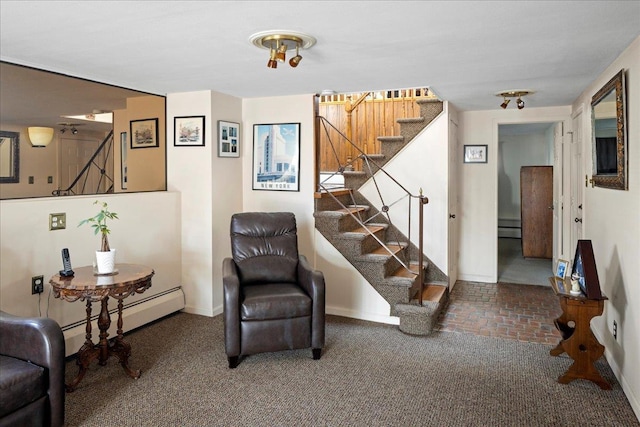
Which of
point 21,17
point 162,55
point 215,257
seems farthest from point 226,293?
point 21,17

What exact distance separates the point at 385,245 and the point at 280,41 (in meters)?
2.65

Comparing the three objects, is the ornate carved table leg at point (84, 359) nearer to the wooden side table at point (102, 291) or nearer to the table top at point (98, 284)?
the wooden side table at point (102, 291)

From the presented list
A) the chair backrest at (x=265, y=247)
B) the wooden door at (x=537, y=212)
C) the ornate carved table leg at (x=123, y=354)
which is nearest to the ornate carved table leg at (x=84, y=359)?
the ornate carved table leg at (x=123, y=354)

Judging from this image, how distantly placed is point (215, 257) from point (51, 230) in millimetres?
1531

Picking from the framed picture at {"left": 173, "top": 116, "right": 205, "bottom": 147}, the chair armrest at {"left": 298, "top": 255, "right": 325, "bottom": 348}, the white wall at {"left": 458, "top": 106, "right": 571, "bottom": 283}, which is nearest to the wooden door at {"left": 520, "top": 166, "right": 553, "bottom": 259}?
the white wall at {"left": 458, "top": 106, "right": 571, "bottom": 283}

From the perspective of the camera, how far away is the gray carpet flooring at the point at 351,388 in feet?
8.61

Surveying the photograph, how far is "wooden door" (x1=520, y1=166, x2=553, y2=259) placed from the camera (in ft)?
25.0

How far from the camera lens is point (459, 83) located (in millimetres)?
4074

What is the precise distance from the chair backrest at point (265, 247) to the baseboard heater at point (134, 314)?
1.02 metres

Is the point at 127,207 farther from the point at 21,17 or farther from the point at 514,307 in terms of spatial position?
the point at 514,307

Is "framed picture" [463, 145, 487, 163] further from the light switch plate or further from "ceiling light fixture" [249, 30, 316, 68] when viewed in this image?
the light switch plate

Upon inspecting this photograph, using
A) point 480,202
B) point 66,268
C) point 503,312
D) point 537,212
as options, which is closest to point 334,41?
point 66,268

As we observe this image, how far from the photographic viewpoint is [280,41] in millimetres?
2707

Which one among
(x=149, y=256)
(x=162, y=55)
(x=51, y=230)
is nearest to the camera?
(x=162, y=55)
